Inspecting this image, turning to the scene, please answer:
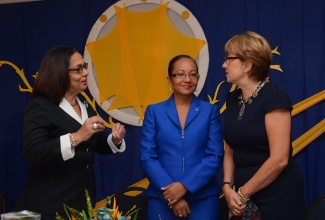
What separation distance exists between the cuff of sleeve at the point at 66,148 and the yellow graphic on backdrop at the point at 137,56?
1.77 metres

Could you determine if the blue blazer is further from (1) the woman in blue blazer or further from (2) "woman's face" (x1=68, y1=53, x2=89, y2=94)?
(2) "woman's face" (x1=68, y1=53, x2=89, y2=94)

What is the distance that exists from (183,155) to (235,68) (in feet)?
1.81

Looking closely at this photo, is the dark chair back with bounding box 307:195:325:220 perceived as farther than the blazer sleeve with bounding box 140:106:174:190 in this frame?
Yes

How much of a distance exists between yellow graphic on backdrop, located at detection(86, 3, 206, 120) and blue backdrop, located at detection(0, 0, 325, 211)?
0.18m

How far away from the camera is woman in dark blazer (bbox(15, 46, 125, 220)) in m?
2.10

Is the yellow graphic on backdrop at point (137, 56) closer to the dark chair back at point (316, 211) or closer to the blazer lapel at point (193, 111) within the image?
the blazer lapel at point (193, 111)

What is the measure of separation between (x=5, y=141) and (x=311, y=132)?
8.15ft

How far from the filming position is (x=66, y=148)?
6.85 feet

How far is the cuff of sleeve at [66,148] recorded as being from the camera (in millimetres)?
2086

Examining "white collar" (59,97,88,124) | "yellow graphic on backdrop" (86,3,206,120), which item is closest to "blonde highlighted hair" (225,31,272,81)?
"white collar" (59,97,88,124)

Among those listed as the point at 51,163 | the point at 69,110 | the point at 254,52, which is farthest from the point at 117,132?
the point at 254,52

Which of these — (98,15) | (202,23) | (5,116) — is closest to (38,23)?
(98,15)

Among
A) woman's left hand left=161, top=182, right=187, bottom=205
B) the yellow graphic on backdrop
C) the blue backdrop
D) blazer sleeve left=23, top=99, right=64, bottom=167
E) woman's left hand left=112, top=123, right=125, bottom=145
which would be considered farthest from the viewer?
the yellow graphic on backdrop

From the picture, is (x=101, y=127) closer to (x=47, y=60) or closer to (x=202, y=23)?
(x=47, y=60)
